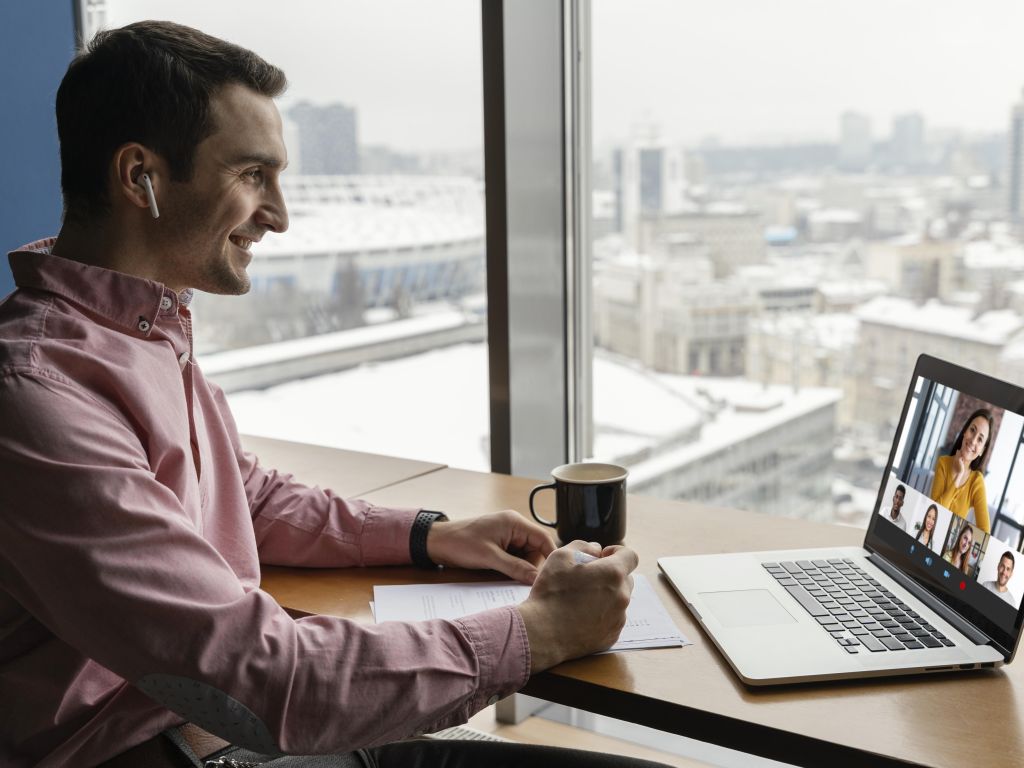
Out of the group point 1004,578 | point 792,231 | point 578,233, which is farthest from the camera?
point 578,233

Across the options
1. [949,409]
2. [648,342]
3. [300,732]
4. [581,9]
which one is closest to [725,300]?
[648,342]

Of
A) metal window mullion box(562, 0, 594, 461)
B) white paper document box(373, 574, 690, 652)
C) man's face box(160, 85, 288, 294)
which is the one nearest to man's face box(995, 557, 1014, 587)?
white paper document box(373, 574, 690, 652)

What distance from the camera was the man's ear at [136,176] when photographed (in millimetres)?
1088

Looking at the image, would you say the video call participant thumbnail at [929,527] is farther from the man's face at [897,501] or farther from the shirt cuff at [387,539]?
the shirt cuff at [387,539]

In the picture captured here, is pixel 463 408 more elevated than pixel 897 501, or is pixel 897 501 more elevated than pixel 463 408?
pixel 897 501

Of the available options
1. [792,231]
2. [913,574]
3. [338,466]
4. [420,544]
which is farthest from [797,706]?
[792,231]

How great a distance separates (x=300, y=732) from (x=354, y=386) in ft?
6.71

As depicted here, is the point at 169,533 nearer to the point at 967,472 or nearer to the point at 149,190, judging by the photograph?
the point at 149,190

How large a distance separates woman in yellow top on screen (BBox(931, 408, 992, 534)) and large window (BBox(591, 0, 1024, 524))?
0.83m

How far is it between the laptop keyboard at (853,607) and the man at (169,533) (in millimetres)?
214

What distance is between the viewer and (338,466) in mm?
1826

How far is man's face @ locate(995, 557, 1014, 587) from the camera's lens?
977 mm

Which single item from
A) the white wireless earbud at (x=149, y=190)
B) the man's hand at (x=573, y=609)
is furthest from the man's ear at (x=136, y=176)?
the man's hand at (x=573, y=609)

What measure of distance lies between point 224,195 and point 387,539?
47 centimetres
